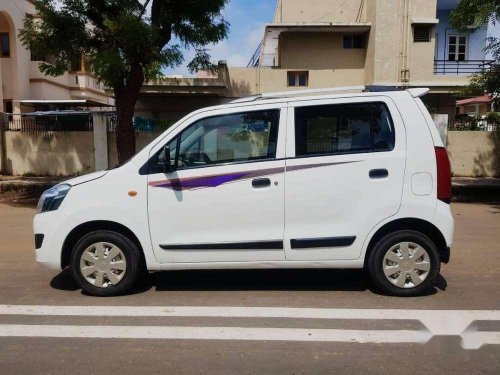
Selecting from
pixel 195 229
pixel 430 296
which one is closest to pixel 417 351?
pixel 430 296

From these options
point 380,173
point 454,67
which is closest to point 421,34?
point 454,67

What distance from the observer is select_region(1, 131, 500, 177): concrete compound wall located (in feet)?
52.5

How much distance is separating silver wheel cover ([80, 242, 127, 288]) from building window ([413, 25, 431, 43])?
2087 cm

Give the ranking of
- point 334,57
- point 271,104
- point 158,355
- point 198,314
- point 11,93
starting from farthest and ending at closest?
point 11,93 < point 334,57 < point 271,104 < point 198,314 < point 158,355

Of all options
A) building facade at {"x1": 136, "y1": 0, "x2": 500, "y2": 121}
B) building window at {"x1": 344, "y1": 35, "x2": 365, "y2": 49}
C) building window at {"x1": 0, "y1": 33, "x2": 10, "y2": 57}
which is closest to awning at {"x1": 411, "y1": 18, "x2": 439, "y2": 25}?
building facade at {"x1": 136, "y1": 0, "x2": 500, "y2": 121}

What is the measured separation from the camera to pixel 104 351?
12.7ft

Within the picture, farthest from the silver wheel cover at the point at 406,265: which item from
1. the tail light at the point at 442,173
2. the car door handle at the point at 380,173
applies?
the car door handle at the point at 380,173

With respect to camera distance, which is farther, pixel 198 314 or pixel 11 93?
pixel 11 93

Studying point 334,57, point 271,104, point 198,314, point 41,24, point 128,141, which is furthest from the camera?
point 334,57

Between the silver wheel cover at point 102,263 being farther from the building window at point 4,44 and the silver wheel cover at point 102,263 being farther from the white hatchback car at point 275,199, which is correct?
the building window at point 4,44

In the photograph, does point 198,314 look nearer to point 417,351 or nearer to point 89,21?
point 417,351

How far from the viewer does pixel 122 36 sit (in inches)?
426

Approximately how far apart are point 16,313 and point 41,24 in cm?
913

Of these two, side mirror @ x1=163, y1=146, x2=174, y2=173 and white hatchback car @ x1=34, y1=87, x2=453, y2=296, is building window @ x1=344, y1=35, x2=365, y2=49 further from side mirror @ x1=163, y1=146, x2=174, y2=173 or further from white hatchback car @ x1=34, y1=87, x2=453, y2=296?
side mirror @ x1=163, y1=146, x2=174, y2=173
